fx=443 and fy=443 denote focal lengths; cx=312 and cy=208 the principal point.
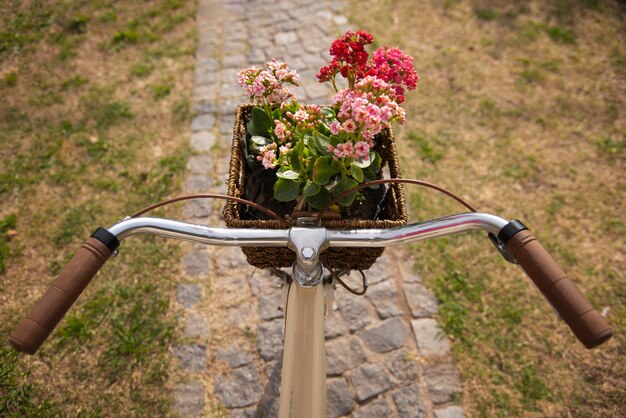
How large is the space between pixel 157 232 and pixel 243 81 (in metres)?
0.64

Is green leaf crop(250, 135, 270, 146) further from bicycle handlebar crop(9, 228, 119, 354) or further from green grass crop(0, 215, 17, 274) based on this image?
green grass crop(0, 215, 17, 274)

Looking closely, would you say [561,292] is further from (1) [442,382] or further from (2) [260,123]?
(1) [442,382]

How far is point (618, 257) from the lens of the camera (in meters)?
3.01

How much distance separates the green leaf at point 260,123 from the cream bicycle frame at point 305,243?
493 mm

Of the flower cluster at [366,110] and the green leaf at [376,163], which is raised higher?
the green leaf at [376,163]

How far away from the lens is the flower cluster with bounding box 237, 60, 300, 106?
1549 mm

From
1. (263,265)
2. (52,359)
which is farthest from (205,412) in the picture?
(263,265)

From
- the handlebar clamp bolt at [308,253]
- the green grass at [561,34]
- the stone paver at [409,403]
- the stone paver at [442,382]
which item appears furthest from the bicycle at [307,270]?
the green grass at [561,34]

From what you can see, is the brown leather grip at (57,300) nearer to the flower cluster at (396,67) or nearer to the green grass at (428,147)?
the flower cluster at (396,67)

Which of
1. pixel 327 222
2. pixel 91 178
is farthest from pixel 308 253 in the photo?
pixel 91 178

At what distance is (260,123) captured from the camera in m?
1.66

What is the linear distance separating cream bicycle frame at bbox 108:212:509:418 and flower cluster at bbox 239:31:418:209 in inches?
7.2

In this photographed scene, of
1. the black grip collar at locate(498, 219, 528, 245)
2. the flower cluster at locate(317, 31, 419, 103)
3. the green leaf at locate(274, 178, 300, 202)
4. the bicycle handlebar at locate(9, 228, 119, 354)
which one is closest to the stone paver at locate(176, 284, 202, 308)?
the green leaf at locate(274, 178, 300, 202)

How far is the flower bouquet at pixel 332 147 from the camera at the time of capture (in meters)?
1.32
